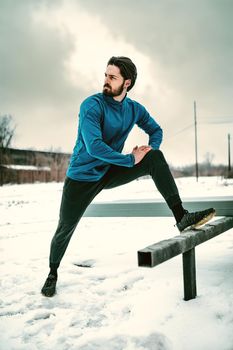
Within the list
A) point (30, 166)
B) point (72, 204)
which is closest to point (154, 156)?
point (72, 204)

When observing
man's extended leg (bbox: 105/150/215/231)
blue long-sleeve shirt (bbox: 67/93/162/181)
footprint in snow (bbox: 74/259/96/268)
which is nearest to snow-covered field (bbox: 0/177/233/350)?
footprint in snow (bbox: 74/259/96/268)

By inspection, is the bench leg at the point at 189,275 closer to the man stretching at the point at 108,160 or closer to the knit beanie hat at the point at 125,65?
the man stretching at the point at 108,160

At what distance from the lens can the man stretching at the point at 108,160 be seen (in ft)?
9.77

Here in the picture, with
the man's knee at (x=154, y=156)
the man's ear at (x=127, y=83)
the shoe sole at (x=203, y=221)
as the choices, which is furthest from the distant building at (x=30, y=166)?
the shoe sole at (x=203, y=221)

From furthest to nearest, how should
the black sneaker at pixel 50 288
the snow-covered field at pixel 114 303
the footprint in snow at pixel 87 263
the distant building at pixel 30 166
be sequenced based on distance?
the distant building at pixel 30 166 < the footprint in snow at pixel 87 263 < the black sneaker at pixel 50 288 < the snow-covered field at pixel 114 303

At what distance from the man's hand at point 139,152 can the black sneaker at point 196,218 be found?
635 mm

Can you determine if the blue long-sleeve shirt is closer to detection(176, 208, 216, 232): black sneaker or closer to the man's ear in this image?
the man's ear

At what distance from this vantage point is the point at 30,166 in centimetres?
5700

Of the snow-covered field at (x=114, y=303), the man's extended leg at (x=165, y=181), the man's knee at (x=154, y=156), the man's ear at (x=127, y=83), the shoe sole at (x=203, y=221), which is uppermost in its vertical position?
the man's ear at (x=127, y=83)

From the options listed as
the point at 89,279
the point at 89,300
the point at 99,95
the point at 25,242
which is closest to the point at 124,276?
the point at 89,279

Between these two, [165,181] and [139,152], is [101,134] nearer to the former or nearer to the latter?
[139,152]

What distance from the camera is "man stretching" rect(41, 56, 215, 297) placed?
117 inches

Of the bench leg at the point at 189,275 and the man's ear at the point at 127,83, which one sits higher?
the man's ear at the point at 127,83

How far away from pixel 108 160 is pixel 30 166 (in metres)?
55.9
